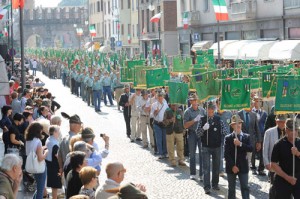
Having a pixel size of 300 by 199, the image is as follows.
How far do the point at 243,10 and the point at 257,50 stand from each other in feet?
27.2

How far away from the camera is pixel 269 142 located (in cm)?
1310

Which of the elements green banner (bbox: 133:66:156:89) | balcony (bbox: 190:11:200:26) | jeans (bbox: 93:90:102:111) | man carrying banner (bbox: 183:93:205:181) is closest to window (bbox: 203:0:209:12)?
balcony (bbox: 190:11:200:26)

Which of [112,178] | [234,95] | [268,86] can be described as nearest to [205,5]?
[268,86]

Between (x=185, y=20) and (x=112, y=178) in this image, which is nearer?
(x=112, y=178)

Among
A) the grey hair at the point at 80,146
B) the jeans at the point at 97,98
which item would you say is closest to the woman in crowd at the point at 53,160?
the grey hair at the point at 80,146

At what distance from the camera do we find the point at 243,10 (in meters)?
45.4

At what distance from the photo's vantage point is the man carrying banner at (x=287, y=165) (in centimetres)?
1113

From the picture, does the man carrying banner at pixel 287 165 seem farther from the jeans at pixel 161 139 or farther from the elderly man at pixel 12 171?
the jeans at pixel 161 139

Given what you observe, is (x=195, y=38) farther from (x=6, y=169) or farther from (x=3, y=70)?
(x=6, y=169)

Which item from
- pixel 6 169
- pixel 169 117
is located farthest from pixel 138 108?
pixel 6 169

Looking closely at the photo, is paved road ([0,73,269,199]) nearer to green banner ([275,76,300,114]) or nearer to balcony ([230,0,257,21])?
green banner ([275,76,300,114])

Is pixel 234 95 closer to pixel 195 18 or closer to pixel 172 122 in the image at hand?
pixel 172 122

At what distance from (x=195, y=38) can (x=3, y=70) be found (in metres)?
40.0

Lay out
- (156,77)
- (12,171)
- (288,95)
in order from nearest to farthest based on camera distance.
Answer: (12,171), (288,95), (156,77)
